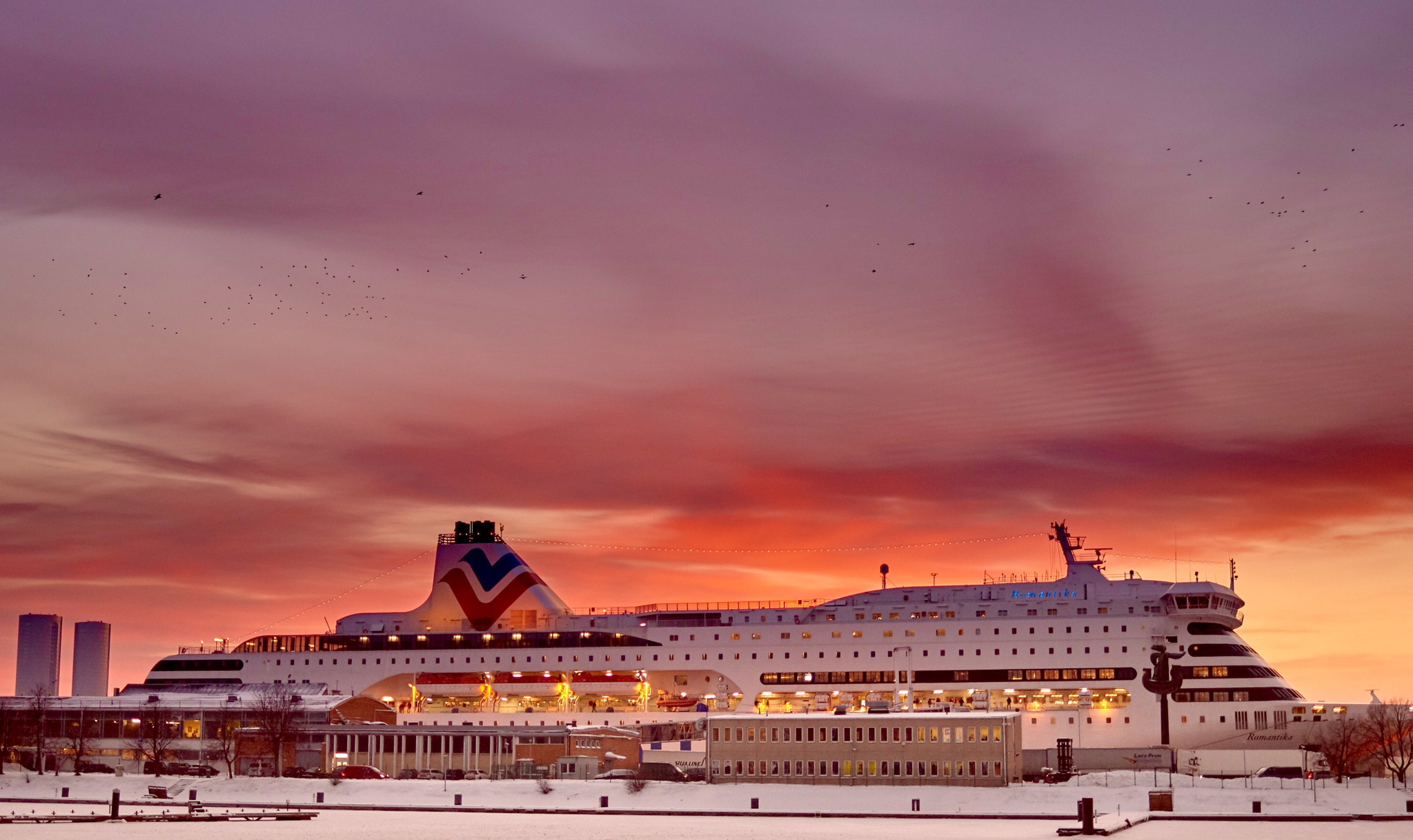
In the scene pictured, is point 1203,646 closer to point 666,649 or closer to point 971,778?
point 971,778

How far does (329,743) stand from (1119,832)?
46.2 metres

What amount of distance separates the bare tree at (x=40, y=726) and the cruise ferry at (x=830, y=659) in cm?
650

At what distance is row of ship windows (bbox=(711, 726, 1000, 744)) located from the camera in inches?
2440

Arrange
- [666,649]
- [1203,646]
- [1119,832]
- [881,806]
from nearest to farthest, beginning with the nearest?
[1119,832] → [881,806] → [1203,646] → [666,649]

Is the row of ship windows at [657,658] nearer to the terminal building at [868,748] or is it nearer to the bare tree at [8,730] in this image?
the bare tree at [8,730]

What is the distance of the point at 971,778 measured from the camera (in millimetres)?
61500

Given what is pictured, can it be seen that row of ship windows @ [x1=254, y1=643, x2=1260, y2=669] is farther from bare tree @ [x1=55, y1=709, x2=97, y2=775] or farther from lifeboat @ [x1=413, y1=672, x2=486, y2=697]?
bare tree @ [x1=55, y1=709, x2=97, y2=775]

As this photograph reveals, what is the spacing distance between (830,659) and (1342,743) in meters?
25.6

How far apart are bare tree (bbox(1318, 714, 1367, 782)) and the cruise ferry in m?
0.99

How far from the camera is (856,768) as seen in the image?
6359 centimetres

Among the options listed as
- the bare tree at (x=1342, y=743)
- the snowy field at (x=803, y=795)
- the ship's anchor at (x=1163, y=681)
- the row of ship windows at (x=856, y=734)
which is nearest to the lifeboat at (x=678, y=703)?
the snowy field at (x=803, y=795)

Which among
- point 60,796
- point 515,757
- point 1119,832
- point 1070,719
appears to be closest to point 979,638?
point 1070,719

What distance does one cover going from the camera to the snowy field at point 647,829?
46.3 metres

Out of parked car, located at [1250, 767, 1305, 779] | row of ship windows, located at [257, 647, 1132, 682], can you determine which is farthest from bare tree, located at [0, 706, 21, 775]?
parked car, located at [1250, 767, 1305, 779]
